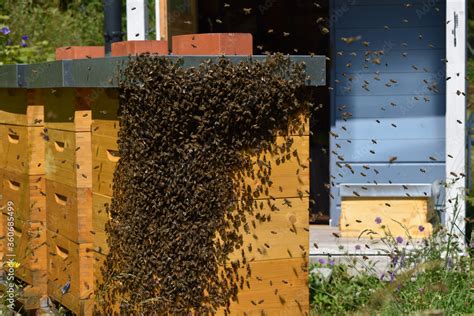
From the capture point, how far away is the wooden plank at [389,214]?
6652 mm

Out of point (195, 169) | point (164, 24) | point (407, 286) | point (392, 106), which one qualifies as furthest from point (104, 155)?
point (392, 106)

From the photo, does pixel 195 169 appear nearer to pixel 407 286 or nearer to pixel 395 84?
pixel 407 286

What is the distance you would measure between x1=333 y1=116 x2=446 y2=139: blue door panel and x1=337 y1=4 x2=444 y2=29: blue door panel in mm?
771

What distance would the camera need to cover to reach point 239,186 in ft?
12.4

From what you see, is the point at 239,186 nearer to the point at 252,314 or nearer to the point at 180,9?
the point at 252,314

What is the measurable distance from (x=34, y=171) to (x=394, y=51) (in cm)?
363

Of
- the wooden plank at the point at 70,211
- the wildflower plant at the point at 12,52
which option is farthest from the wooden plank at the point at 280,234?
the wildflower plant at the point at 12,52

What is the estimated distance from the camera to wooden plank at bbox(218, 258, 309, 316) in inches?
151

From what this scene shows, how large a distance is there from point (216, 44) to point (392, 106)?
3.75m

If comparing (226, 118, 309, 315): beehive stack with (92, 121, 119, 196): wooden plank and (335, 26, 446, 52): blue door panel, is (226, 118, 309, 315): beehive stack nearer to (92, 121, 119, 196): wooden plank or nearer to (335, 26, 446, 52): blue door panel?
(92, 121, 119, 196): wooden plank

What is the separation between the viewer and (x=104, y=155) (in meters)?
4.01

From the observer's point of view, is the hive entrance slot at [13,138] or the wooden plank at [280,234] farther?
the hive entrance slot at [13,138]

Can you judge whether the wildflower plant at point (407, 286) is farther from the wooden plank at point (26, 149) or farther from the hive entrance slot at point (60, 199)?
the wooden plank at point (26, 149)

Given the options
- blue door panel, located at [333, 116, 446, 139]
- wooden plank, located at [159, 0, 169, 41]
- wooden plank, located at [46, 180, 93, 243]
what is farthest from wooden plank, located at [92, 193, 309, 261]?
blue door panel, located at [333, 116, 446, 139]
